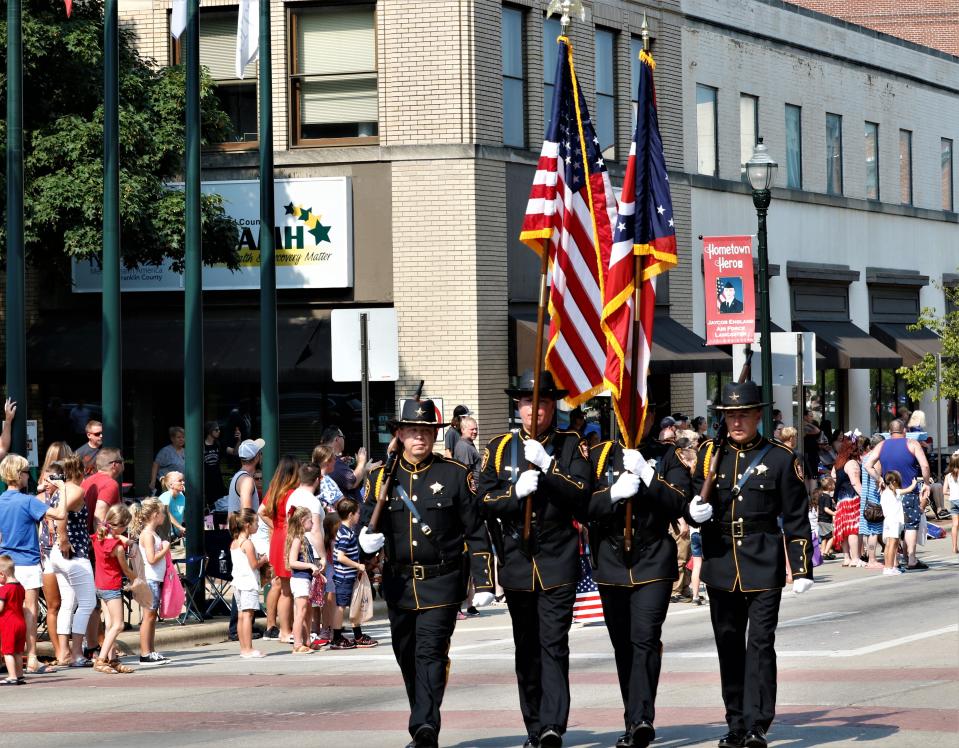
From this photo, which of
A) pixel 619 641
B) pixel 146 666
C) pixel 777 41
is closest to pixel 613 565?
pixel 619 641

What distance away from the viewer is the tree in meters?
24.0

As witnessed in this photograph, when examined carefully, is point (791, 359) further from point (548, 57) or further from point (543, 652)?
point (543, 652)

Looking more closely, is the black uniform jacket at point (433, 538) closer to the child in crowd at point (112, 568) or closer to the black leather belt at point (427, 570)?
the black leather belt at point (427, 570)

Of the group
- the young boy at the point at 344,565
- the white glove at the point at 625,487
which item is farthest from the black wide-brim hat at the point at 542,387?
the young boy at the point at 344,565

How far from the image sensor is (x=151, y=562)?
50.6 feet

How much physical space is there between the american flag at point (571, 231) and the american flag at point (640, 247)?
437 mm

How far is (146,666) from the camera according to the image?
49.3 feet

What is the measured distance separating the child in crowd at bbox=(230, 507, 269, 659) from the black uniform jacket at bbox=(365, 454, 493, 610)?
5841mm

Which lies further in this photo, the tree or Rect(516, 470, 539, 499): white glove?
the tree

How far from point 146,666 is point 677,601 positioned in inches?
265

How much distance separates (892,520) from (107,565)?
10937 mm

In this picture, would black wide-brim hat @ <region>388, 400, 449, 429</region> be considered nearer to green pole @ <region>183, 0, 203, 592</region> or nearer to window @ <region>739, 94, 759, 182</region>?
green pole @ <region>183, 0, 203, 592</region>

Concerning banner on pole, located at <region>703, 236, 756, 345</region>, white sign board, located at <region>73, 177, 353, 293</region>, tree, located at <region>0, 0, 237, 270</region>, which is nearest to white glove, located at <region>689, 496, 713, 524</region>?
banner on pole, located at <region>703, 236, 756, 345</region>

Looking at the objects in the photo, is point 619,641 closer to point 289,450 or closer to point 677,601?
point 677,601
